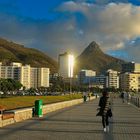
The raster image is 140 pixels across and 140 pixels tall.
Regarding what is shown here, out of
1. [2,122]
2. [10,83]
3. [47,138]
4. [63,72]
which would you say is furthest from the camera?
[10,83]

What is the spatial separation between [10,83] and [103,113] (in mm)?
121339

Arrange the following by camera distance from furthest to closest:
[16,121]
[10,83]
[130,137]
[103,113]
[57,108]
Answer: [10,83] < [57,108] < [16,121] < [103,113] < [130,137]

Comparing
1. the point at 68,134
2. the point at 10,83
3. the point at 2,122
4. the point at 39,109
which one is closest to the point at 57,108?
the point at 39,109

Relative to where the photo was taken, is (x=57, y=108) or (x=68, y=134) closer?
(x=68, y=134)

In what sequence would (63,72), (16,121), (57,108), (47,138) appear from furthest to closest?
(63,72)
(57,108)
(16,121)
(47,138)

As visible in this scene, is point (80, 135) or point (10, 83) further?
point (10, 83)

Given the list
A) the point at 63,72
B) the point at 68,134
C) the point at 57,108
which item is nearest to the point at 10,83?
the point at 63,72

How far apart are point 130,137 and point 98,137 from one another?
1.09m

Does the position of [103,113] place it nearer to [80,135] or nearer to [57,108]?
[80,135]

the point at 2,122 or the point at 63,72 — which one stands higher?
the point at 63,72

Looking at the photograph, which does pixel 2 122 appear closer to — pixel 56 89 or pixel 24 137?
pixel 24 137

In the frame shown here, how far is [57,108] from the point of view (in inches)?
1291

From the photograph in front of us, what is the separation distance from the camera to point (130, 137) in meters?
13.4

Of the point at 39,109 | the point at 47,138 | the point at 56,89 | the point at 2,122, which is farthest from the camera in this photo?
the point at 56,89
